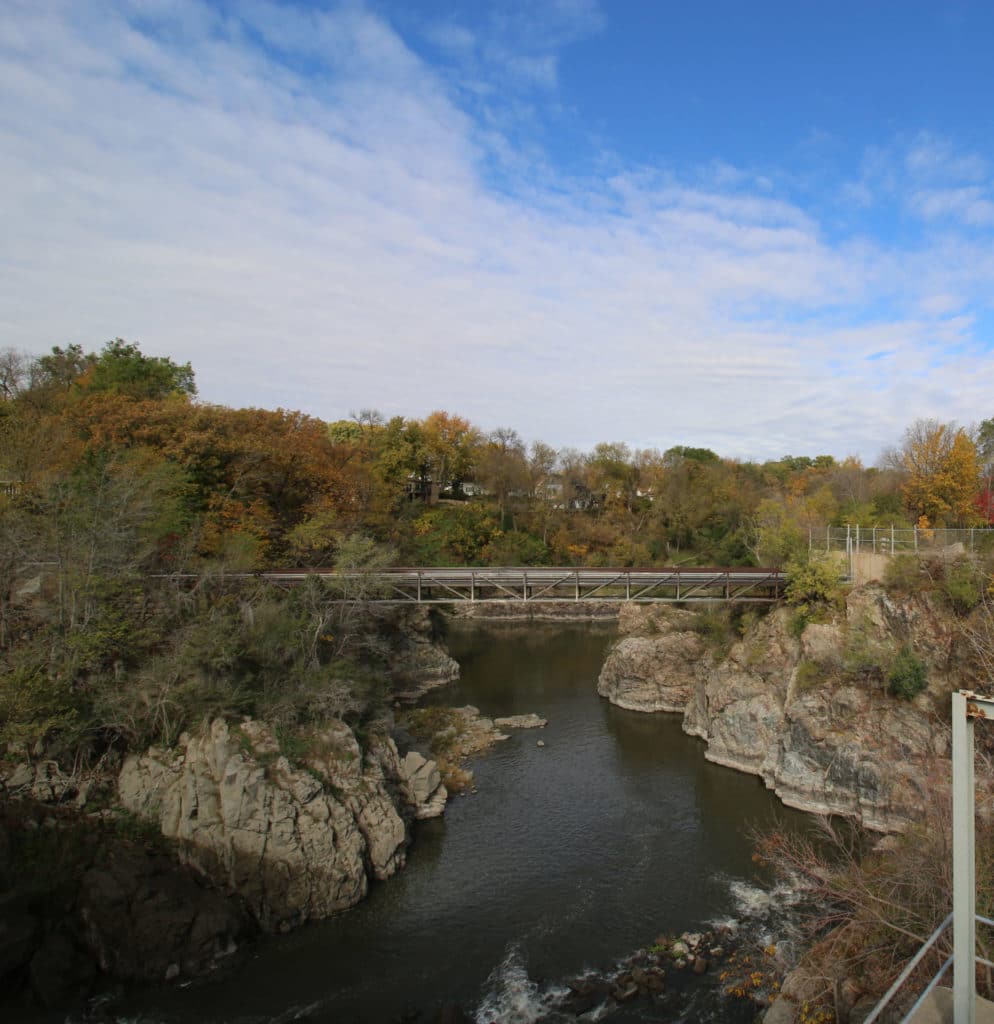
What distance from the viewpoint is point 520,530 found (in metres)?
63.8

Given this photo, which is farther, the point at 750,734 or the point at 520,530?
the point at 520,530

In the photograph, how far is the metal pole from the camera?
6.36 m

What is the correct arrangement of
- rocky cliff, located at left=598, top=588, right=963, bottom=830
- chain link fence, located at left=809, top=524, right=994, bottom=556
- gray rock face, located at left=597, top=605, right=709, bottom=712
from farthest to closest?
gray rock face, located at left=597, top=605, right=709, bottom=712, chain link fence, located at left=809, top=524, right=994, bottom=556, rocky cliff, located at left=598, top=588, right=963, bottom=830

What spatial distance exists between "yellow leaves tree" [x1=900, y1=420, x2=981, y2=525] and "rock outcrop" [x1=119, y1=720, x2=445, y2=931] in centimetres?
3140

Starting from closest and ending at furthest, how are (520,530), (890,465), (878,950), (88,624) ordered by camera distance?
1. (878,950)
2. (88,624)
3. (890,465)
4. (520,530)

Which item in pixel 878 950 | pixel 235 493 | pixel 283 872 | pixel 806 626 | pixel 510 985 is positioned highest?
pixel 235 493

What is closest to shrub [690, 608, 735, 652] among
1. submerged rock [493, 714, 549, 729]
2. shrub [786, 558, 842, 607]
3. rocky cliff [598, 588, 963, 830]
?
rocky cliff [598, 588, 963, 830]

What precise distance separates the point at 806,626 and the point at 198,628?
2044 centimetres

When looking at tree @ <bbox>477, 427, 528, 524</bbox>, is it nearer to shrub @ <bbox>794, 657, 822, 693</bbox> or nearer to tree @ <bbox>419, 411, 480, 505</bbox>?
tree @ <bbox>419, 411, 480, 505</bbox>

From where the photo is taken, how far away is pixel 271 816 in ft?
56.4

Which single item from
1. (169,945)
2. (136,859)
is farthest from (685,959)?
(136,859)

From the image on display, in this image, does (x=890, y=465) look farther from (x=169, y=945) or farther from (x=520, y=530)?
(x=169, y=945)

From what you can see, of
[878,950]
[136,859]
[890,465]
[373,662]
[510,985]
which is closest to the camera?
[878,950]

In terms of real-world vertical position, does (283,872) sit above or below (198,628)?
below
